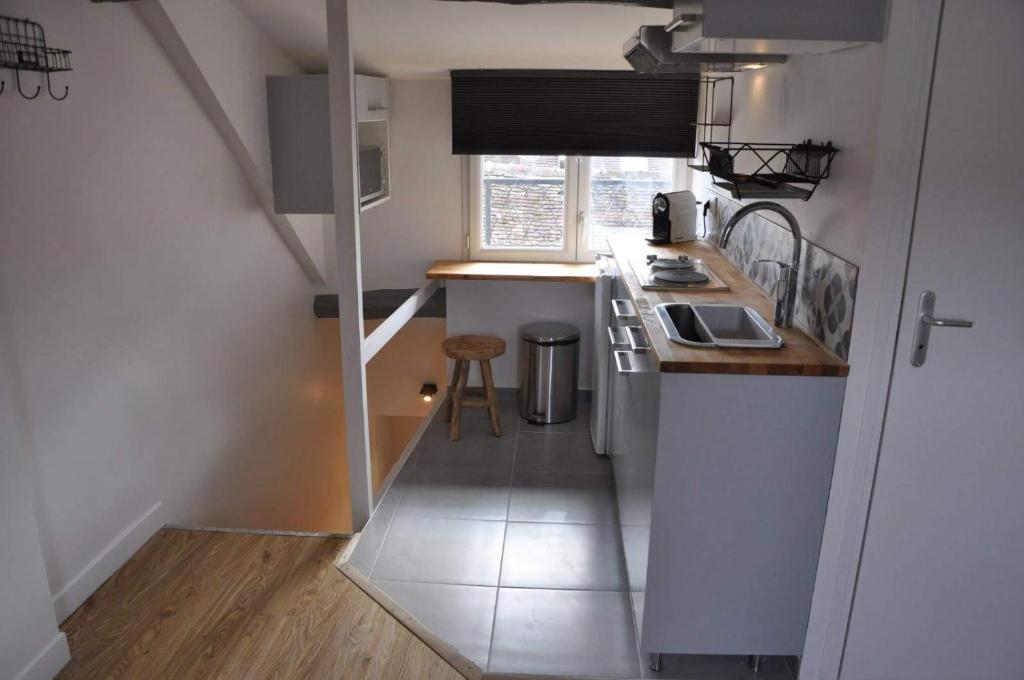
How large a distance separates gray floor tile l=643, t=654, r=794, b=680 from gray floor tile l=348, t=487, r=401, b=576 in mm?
1146

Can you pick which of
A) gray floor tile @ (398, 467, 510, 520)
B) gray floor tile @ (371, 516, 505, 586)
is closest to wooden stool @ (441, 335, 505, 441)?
gray floor tile @ (398, 467, 510, 520)

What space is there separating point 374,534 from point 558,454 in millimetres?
1177

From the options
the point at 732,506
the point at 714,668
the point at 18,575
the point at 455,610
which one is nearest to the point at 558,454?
the point at 455,610

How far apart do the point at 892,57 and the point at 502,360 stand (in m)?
3.26

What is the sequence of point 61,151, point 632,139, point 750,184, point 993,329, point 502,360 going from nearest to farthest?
point 993,329 < point 750,184 < point 61,151 < point 632,139 < point 502,360

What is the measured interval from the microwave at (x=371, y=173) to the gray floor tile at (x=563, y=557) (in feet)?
5.95

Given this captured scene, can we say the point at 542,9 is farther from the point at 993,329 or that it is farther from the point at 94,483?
the point at 94,483

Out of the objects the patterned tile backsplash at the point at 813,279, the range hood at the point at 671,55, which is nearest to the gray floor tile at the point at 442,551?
the patterned tile backsplash at the point at 813,279

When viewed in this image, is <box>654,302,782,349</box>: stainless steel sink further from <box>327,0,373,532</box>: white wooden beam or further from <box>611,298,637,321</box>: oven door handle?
<box>327,0,373,532</box>: white wooden beam

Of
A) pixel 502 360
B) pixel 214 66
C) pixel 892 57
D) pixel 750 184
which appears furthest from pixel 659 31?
pixel 502 360

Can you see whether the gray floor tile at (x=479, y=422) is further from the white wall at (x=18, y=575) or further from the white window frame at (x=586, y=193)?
the white wall at (x=18, y=575)

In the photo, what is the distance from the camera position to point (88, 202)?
2.76 metres

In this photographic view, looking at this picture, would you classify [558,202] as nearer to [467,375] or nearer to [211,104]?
[467,375]

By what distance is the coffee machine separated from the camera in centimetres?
394
